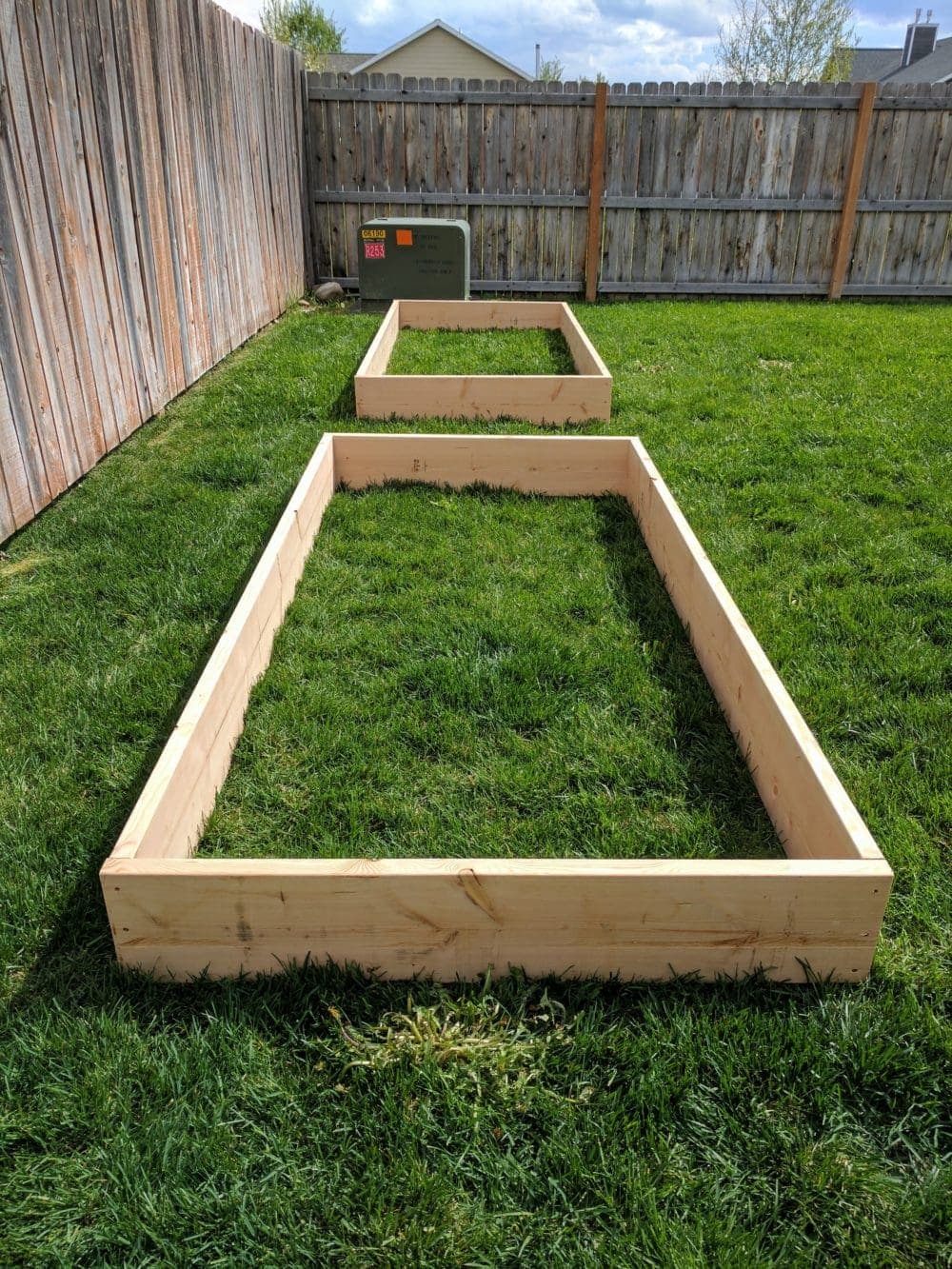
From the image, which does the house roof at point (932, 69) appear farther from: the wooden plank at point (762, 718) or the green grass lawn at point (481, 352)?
the wooden plank at point (762, 718)

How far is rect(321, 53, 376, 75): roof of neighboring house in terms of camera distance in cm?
3322

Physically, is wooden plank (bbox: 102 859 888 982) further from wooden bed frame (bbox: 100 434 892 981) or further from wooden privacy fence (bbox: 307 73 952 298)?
wooden privacy fence (bbox: 307 73 952 298)

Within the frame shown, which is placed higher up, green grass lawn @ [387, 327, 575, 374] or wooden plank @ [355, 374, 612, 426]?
wooden plank @ [355, 374, 612, 426]

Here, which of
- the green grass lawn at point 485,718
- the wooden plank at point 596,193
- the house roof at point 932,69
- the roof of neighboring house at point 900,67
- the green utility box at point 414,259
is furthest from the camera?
the roof of neighboring house at point 900,67

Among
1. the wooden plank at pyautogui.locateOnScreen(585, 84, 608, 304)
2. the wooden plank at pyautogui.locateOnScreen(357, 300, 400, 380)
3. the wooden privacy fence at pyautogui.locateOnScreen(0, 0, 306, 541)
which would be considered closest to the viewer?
the wooden privacy fence at pyautogui.locateOnScreen(0, 0, 306, 541)

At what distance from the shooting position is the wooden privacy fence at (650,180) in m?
9.47

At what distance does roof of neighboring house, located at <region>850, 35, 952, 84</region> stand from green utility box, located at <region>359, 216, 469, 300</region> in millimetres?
14503

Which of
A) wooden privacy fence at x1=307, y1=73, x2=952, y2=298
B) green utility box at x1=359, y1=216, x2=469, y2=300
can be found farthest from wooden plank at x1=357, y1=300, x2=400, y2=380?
wooden privacy fence at x1=307, y1=73, x2=952, y2=298

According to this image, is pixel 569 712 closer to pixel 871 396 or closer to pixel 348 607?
pixel 348 607

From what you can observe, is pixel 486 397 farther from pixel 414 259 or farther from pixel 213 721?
pixel 414 259

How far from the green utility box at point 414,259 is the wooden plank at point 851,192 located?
4.27 metres

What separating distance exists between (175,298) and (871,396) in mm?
4559

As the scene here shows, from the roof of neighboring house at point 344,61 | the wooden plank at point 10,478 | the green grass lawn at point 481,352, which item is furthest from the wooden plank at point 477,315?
the roof of neighboring house at point 344,61

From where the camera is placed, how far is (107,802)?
2.42 m
